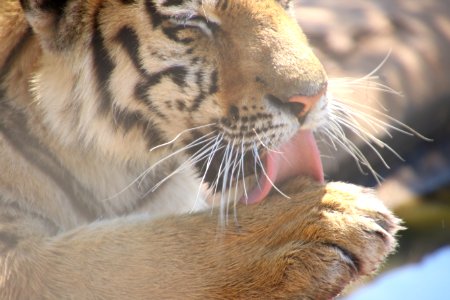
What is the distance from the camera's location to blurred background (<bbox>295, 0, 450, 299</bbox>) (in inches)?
117

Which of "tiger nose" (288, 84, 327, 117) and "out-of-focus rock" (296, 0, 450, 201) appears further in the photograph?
"out-of-focus rock" (296, 0, 450, 201)

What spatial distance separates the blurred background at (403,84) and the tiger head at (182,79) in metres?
1.11

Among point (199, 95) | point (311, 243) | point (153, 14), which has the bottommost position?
point (311, 243)

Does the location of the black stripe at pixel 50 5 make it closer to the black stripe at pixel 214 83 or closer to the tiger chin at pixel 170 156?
the tiger chin at pixel 170 156

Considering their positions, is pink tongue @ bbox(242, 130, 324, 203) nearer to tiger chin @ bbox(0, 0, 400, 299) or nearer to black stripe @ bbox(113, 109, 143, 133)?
tiger chin @ bbox(0, 0, 400, 299)

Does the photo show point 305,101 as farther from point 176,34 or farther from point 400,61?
point 400,61

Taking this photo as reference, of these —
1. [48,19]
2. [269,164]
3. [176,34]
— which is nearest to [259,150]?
[269,164]

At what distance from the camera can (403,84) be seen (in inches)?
127

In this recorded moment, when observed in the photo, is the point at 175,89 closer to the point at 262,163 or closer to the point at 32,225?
the point at 262,163

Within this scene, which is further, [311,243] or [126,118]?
[126,118]

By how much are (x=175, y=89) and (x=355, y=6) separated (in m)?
1.77

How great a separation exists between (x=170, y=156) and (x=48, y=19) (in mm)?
320

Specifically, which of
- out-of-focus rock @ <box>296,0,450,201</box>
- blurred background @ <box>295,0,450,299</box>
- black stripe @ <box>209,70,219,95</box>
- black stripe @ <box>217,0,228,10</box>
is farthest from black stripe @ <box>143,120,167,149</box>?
out-of-focus rock @ <box>296,0,450,201</box>

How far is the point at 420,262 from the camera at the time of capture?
105 inches
